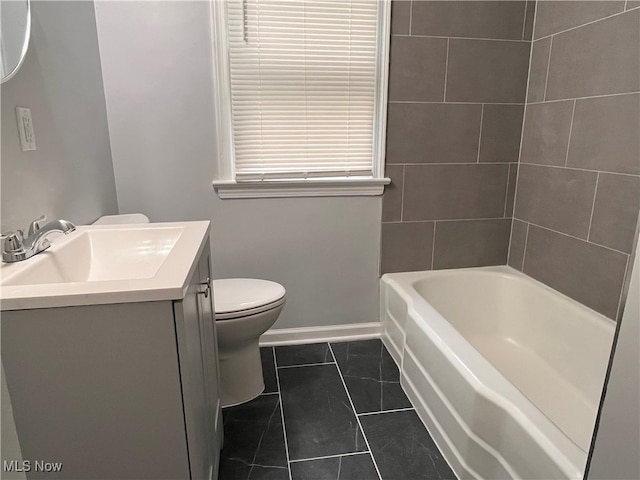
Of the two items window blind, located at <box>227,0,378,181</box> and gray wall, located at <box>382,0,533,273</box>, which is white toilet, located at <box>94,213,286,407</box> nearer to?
window blind, located at <box>227,0,378,181</box>

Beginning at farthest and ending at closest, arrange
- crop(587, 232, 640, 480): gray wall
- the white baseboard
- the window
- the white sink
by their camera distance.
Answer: the white baseboard → the window → the white sink → crop(587, 232, 640, 480): gray wall

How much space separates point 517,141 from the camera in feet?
7.60

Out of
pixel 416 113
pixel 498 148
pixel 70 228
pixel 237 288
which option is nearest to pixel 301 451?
pixel 237 288

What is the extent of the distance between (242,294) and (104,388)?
3.14 feet

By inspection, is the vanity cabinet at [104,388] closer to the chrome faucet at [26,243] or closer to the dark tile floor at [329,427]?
the chrome faucet at [26,243]

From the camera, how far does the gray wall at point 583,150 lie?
1.67 m

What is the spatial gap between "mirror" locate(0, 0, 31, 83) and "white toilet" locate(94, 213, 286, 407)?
0.69 meters

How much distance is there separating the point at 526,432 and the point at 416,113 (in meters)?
1.58

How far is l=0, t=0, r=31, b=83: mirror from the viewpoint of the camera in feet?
3.67

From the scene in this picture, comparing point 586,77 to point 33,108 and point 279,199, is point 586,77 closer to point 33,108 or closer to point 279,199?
point 279,199

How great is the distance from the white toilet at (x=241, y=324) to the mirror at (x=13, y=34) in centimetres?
69

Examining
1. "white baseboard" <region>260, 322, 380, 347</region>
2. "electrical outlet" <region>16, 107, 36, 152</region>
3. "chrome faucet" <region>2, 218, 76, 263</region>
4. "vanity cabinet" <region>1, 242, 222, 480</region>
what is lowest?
"white baseboard" <region>260, 322, 380, 347</region>
